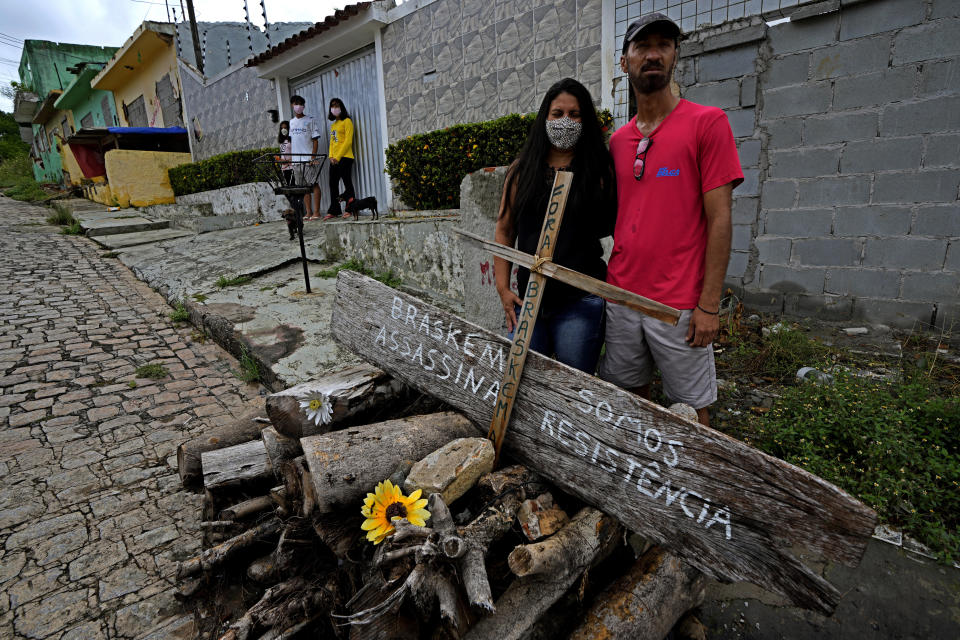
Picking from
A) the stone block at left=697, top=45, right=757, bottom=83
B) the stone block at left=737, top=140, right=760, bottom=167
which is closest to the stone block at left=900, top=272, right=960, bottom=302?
the stone block at left=737, top=140, right=760, bottom=167

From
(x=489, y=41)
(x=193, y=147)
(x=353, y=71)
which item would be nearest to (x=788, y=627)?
(x=489, y=41)

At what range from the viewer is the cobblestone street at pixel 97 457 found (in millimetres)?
1950

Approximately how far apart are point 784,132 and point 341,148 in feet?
22.6

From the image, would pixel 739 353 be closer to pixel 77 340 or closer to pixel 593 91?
pixel 593 91

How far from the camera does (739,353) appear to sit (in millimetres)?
3625

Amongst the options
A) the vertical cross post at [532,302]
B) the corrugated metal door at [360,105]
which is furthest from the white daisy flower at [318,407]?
the corrugated metal door at [360,105]

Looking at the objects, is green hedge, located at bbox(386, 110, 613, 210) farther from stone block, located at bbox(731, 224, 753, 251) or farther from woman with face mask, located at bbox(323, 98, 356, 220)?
woman with face mask, located at bbox(323, 98, 356, 220)

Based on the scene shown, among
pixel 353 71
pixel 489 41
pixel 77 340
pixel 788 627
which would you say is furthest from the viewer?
pixel 353 71

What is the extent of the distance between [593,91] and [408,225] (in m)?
2.64

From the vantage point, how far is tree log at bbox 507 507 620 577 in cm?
125

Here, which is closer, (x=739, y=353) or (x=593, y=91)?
(x=739, y=353)

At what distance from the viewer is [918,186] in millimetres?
3473

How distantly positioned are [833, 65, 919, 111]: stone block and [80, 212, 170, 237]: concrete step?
12.2 metres

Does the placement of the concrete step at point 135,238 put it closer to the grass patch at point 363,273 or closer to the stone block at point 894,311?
the grass patch at point 363,273
